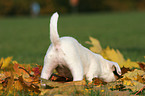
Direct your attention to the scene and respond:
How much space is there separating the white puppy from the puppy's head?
0.06m

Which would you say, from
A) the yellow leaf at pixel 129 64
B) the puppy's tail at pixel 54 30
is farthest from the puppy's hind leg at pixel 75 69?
the yellow leaf at pixel 129 64

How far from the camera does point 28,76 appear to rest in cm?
198

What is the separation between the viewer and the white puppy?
1.61 m

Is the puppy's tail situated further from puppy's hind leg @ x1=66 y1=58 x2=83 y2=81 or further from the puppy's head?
the puppy's head

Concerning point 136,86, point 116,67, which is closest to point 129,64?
point 116,67

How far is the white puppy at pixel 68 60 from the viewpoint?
1608mm

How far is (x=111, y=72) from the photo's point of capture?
1928 millimetres

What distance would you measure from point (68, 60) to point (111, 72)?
443mm

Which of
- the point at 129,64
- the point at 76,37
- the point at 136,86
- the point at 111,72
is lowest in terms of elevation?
the point at 136,86

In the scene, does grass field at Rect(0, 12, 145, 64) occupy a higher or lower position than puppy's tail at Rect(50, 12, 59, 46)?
higher

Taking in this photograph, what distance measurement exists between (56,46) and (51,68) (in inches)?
5.5

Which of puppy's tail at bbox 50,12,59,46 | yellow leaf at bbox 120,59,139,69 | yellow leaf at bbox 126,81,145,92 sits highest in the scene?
puppy's tail at bbox 50,12,59,46

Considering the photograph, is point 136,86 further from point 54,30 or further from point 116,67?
point 54,30

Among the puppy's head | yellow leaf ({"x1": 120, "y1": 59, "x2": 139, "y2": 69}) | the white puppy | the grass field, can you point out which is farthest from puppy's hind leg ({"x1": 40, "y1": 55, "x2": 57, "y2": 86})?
the grass field
